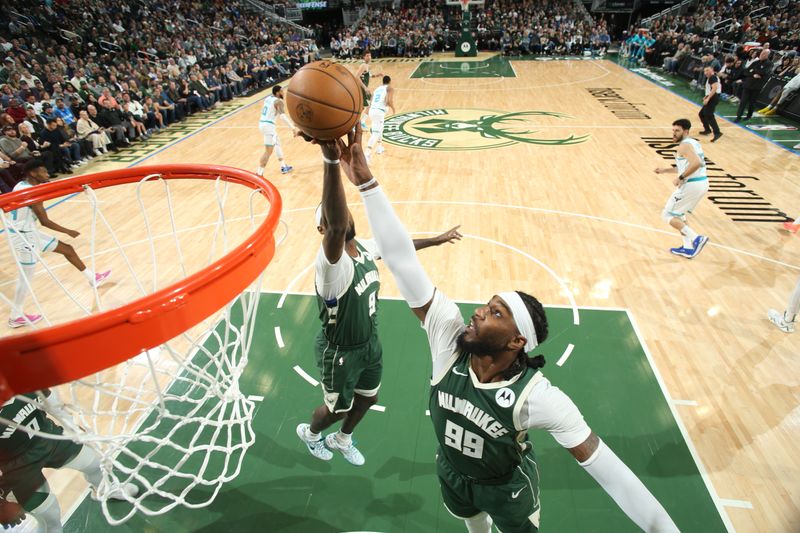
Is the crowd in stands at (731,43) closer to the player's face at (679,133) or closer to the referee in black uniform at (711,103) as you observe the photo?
the referee in black uniform at (711,103)

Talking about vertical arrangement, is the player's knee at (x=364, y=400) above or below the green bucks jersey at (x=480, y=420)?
below

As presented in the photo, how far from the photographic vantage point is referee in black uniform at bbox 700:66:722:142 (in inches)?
382

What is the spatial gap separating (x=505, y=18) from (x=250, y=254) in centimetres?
2881

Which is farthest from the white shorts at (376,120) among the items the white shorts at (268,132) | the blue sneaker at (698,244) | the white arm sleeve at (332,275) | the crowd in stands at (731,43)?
the crowd in stands at (731,43)

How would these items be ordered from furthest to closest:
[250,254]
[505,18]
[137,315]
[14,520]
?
[505,18] → [14,520] → [250,254] → [137,315]

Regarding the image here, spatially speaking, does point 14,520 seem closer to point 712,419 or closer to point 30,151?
point 712,419

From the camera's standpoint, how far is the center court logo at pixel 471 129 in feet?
35.6

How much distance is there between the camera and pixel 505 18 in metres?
26.3

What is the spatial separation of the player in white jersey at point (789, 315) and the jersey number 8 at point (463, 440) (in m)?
4.37

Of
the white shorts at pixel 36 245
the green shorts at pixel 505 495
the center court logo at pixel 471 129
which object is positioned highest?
the green shorts at pixel 505 495

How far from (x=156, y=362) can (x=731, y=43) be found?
2261cm

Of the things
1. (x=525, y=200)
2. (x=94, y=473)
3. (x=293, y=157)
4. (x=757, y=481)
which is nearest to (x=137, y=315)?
(x=94, y=473)

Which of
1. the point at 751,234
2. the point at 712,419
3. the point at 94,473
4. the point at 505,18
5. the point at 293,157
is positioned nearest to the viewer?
the point at 94,473

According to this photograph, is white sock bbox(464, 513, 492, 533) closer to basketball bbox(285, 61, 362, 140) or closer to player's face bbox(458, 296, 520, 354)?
player's face bbox(458, 296, 520, 354)
